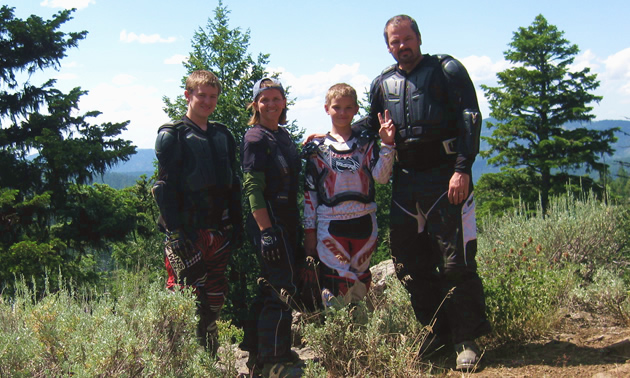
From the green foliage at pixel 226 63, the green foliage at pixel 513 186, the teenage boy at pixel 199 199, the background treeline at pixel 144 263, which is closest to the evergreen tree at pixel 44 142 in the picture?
the background treeline at pixel 144 263

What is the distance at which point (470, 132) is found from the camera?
126 inches

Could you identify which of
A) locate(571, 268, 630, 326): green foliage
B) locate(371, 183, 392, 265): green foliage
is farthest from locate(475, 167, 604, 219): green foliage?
locate(571, 268, 630, 326): green foliage

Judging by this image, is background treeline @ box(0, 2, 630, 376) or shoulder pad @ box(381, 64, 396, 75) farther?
shoulder pad @ box(381, 64, 396, 75)

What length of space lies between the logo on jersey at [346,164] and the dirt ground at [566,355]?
1446mm

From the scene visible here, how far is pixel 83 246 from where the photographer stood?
43.1ft

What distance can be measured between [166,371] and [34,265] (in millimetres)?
8767

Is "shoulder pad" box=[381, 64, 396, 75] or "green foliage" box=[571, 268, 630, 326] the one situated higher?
"shoulder pad" box=[381, 64, 396, 75]

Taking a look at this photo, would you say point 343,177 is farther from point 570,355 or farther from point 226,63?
point 226,63

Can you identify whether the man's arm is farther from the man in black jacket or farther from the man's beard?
the man's beard

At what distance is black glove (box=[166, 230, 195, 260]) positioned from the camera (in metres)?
3.31

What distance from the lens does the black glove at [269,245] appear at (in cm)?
323

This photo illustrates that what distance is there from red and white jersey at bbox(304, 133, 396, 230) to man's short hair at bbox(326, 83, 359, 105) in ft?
0.89

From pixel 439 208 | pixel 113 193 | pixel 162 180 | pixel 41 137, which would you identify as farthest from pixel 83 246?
pixel 439 208

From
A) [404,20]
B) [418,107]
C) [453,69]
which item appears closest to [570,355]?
[418,107]
